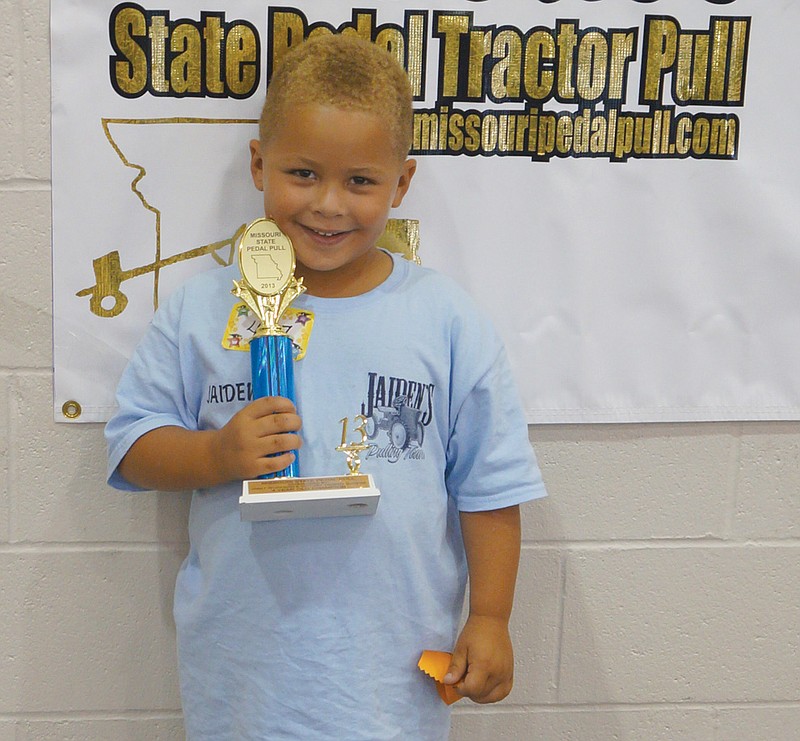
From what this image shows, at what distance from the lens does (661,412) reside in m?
1.31

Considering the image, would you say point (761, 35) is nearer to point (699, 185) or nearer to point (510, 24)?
point (699, 185)

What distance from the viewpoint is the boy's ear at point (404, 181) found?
1120 mm

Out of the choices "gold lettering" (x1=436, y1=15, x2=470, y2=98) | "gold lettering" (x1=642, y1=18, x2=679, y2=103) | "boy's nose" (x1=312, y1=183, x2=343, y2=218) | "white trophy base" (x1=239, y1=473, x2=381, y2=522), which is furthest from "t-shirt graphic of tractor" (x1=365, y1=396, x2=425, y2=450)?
"gold lettering" (x1=642, y1=18, x2=679, y2=103)

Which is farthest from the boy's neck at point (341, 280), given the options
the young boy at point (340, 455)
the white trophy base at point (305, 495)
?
the white trophy base at point (305, 495)

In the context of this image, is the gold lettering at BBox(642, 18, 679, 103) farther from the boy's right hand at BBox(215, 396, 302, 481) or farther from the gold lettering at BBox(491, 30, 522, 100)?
the boy's right hand at BBox(215, 396, 302, 481)

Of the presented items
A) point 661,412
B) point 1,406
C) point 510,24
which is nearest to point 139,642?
point 1,406

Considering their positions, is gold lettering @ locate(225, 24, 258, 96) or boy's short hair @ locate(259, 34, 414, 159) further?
gold lettering @ locate(225, 24, 258, 96)

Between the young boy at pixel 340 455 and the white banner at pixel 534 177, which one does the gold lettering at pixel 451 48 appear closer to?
the white banner at pixel 534 177

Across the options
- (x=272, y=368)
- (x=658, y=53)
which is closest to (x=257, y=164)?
(x=272, y=368)

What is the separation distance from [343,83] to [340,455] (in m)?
0.42

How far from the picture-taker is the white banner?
1.17m

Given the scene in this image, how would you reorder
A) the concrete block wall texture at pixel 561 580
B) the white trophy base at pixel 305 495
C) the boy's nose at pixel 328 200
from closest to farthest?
the white trophy base at pixel 305 495, the boy's nose at pixel 328 200, the concrete block wall texture at pixel 561 580

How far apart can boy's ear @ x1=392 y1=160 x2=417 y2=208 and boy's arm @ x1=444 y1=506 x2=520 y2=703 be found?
397 millimetres

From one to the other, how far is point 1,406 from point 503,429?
67 centimetres
